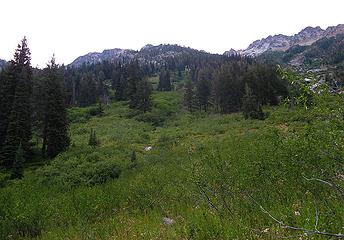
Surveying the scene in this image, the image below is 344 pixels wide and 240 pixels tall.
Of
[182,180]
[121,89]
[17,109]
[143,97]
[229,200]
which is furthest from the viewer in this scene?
[121,89]

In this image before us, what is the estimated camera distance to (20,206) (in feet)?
38.1

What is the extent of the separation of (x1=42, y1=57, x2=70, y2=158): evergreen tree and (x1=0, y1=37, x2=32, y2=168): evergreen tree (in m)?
1.95

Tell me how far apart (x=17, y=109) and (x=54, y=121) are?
3999mm

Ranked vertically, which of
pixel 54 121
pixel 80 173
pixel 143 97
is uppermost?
pixel 54 121

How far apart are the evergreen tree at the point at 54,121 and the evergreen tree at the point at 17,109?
1.95 metres

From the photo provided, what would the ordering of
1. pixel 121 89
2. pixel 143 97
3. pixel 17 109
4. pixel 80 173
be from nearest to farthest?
pixel 80 173 → pixel 17 109 → pixel 143 97 → pixel 121 89

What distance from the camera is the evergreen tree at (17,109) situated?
3228 cm

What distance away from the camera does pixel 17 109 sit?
3397cm

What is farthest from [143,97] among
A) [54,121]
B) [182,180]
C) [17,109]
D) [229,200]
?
[229,200]

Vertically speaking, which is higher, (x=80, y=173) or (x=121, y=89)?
(x=121, y=89)

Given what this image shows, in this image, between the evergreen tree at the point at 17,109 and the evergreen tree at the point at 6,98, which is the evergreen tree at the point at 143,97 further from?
the evergreen tree at the point at 6,98

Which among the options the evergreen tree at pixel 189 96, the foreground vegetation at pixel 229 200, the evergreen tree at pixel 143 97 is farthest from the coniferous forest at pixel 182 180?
the evergreen tree at pixel 189 96

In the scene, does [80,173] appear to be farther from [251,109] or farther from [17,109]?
[251,109]

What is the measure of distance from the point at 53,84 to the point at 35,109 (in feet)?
15.1
